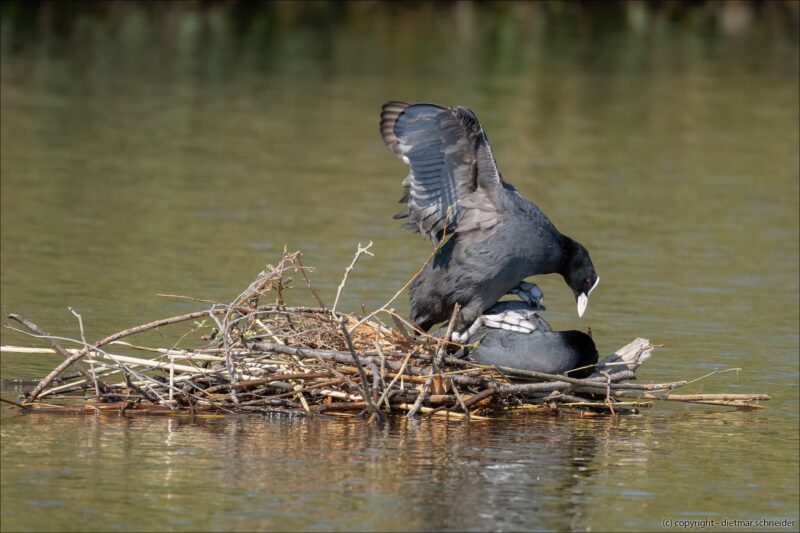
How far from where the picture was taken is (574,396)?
891 centimetres

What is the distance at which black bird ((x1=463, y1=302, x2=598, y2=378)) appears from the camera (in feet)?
28.6

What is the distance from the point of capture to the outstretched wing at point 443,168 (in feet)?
28.2

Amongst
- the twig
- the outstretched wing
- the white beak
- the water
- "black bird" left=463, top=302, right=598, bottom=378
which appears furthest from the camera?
the white beak

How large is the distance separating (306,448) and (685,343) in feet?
12.2

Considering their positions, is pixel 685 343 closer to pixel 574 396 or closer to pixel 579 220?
pixel 574 396

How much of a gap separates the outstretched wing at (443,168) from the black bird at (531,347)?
21.5 inches

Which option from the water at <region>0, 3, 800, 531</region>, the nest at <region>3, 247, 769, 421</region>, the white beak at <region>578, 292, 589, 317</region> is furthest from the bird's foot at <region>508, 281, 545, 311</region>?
the water at <region>0, 3, 800, 531</region>

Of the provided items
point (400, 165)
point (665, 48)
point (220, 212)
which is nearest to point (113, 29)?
point (665, 48)

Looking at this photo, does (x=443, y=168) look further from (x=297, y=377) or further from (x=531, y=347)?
(x=297, y=377)

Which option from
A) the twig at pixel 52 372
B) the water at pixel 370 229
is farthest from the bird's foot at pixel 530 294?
the twig at pixel 52 372

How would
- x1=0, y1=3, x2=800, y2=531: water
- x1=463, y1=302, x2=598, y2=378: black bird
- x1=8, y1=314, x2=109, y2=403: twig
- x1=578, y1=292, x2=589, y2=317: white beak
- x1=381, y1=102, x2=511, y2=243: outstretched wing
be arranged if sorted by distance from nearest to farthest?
x1=0, y1=3, x2=800, y2=531: water, x1=8, y1=314, x2=109, y2=403: twig, x1=381, y1=102, x2=511, y2=243: outstretched wing, x1=463, y1=302, x2=598, y2=378: black bird, x1=578, y1=292, x2=589, y2=317: white beak

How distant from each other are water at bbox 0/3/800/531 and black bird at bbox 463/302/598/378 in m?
0.30

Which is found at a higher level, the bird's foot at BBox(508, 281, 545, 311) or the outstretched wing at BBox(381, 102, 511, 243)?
the outstretched wing at BBox(381, 102, 511, 243)

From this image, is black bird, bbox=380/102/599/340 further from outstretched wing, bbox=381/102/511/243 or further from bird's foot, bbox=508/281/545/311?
bird's foot, bbox=508/281/545/311
